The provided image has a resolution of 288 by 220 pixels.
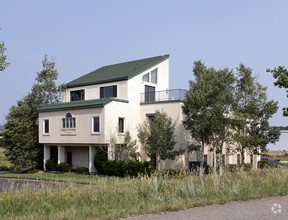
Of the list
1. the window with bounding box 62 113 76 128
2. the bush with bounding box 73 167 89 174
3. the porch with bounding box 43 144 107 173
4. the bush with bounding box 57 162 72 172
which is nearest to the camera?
the bush with bounding box 73 167 89 174

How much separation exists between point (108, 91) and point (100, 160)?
757 cm

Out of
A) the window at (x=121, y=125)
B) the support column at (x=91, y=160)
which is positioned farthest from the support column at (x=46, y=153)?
the window at (x=121, y=125)

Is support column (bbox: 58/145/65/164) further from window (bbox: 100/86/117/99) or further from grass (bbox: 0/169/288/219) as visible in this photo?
grass (bbox: 0/169/288/219)

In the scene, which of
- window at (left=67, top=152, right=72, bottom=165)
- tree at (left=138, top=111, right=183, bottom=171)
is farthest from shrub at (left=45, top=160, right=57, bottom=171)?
tree at (left=138, top=111, right=183, bottom=171)

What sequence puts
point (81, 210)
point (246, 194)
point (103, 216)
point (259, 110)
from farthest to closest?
point (259, 110)
point (246, 194)
point (81, 210)
point (103, 216)

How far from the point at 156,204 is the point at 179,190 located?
7.18 feet

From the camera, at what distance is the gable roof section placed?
114ft

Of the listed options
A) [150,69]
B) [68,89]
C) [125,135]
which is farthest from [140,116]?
[68,89]

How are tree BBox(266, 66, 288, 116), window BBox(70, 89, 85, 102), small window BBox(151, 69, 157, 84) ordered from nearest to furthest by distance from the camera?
tree BBox(266, 66, 288, 116) < small window BBox(151, 69, 157, 84) < window BBox(70, 89, 85, 102)

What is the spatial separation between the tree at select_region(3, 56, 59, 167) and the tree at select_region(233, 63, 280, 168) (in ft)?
70.3

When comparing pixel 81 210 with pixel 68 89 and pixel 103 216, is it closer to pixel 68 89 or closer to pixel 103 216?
pixel 103 216

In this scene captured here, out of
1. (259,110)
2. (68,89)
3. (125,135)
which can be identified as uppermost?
(68,89)

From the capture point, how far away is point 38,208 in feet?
34.0

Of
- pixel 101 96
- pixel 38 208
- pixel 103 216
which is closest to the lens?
pixel 103 216
